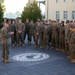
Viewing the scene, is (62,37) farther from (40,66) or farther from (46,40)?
(40,66)

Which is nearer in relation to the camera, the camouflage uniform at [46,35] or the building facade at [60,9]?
the camouflage uniform at [46,35]

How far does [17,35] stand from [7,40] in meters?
5.24

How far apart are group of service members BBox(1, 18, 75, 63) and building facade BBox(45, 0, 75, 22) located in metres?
20.0

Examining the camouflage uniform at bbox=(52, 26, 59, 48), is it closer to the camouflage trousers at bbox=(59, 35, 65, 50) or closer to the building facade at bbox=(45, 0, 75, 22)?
the camouflage trousers at bbox=(59, 35, 65, 50)

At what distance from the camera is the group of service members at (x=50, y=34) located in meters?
13.2

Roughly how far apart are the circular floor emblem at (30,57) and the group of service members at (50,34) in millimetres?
1414

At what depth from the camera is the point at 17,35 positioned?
56.0ft

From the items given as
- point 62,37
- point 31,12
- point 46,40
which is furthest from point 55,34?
point 31,12

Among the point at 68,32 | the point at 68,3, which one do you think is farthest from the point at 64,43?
the point at 68,3

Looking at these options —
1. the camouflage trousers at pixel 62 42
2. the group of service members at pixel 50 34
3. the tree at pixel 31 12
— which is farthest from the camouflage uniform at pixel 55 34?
the tree at pixel 31 12

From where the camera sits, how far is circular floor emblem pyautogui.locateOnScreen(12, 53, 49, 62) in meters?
12.6

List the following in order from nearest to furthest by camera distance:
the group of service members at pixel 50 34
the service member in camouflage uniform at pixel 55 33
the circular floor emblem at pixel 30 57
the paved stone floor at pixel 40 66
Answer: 1. the paved stone floor at pixel 40 66
2. the circular floor emblem at pixel 30 57
3. the group of service members at pixel 50 34
4. the service member in camouflage uniform at pixel 55 33

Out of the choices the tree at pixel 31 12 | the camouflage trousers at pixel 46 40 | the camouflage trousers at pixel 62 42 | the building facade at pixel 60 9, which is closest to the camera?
the camouflage trousers at pixel 62 42

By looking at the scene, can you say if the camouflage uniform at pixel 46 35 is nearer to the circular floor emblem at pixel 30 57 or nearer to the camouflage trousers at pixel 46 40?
the camouflage trousers at pixel 46 40
